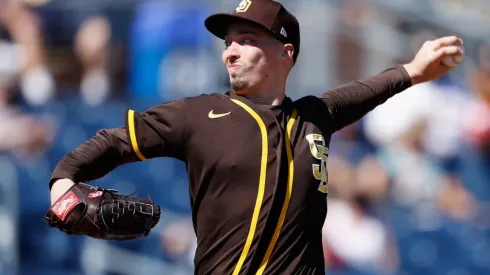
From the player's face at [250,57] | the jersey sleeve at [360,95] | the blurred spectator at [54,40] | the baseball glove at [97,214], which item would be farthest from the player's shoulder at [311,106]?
the blurred spectator at [54,40]

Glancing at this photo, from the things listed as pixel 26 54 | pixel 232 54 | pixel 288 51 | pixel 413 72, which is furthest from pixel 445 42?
pixel 26 54

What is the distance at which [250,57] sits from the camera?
159 inches

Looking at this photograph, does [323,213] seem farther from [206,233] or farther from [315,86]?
[315,86]

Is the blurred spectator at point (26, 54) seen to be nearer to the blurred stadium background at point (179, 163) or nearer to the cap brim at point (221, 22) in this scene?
the blurred stadium background at point (179, 163)

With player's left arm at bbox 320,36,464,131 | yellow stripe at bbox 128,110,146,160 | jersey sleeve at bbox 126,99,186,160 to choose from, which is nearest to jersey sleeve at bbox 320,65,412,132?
player's left arm at bbox 320,36,464,131

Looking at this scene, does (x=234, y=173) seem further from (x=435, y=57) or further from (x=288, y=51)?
(x=435, y=57)

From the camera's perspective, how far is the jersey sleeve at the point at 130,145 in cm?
370

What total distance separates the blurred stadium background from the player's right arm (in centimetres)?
473

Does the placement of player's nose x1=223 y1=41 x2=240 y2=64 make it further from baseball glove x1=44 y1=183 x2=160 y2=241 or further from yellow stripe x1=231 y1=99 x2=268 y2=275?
baseball glove x1=44 y1=183 x2=160 y2=241

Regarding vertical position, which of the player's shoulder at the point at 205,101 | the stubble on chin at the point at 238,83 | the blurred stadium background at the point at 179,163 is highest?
the stubble on chin at the point at 238,83

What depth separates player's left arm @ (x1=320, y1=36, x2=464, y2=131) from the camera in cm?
434

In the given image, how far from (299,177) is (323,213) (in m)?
0.22

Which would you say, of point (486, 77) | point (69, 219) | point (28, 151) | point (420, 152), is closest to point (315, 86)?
point (420, 152)

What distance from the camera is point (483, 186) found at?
30.6ft
